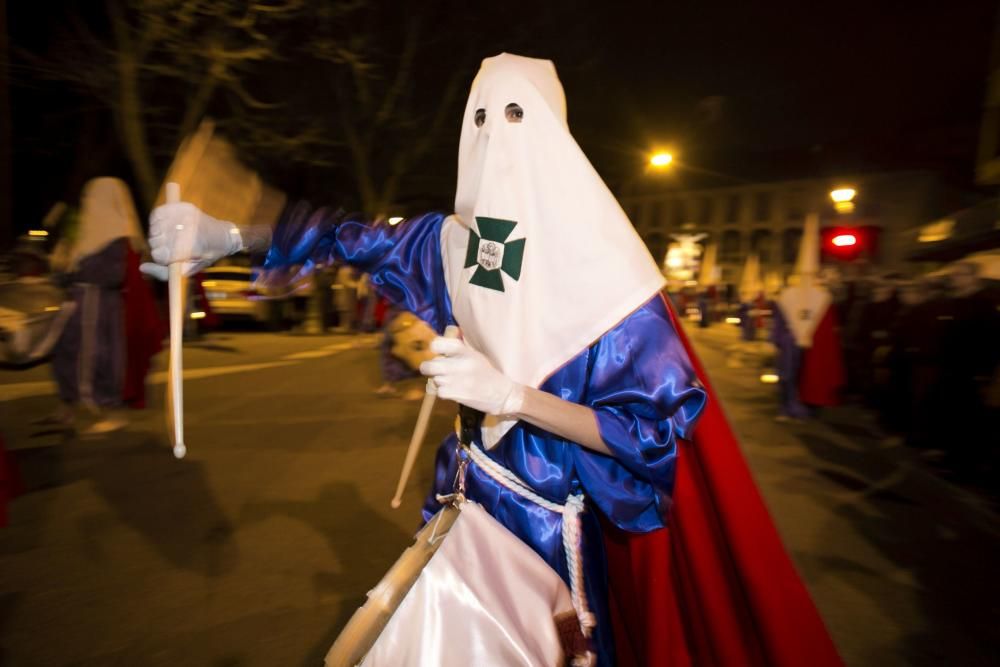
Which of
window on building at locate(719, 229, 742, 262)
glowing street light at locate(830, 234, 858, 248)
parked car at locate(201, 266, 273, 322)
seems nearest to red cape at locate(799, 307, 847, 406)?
glowing street light at locate(830, 234, 858, 248)

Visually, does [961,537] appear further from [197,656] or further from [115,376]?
[115,376]

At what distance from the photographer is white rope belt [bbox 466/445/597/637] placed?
1688 mm

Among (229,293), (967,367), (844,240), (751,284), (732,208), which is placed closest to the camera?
(967,367)

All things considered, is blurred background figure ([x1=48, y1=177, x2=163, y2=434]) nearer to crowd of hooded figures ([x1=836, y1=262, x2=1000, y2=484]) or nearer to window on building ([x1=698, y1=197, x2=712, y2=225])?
crowd of hooded figures ([x1=836, y1=262, x2=1000, y2=484])

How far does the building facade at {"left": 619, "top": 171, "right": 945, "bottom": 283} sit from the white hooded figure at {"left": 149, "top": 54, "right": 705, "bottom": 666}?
34.7 meters

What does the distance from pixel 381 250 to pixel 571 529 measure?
3.53ft

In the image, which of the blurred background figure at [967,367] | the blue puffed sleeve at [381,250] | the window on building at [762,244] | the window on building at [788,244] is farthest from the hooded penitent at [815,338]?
the window on building at [762,244]

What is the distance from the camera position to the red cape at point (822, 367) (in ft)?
27.0

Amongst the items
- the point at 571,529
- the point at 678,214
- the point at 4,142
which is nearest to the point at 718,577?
the point at 571,529

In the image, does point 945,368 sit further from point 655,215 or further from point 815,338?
point 655,215

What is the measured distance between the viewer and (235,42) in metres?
12.2

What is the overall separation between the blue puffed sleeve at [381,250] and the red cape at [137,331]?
5030mm

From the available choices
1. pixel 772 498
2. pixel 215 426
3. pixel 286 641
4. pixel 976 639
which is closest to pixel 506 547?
pixel 286 641

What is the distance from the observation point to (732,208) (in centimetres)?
5153
